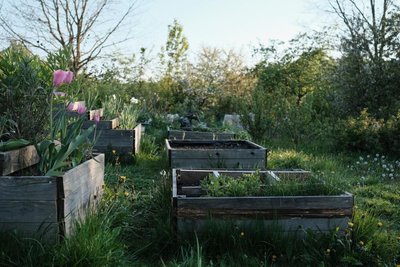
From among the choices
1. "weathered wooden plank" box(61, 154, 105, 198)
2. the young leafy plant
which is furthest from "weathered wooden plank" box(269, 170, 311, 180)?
the young leafy plant

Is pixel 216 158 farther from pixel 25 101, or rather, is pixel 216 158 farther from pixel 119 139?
pixel 25 101

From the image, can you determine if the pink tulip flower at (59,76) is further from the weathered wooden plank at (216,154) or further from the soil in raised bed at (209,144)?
the soil in raised bed at (209,144)

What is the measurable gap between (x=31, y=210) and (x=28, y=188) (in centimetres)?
13

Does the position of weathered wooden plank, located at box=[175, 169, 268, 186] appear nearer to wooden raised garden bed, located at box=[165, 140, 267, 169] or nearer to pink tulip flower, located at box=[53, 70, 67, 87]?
wooden raised garden bed, located at box=[165, 140, 267, 169]

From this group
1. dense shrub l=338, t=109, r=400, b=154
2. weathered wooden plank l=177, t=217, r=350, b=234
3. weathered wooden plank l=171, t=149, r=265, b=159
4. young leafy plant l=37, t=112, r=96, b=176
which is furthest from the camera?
dense shrub l=338, t=109, r=400, b=154

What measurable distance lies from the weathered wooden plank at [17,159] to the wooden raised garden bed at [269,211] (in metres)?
1.02

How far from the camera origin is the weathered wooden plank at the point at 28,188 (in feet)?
8.19

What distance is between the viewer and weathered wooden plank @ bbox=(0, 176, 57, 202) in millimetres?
2496

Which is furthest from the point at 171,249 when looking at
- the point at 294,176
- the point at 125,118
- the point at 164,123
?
the point at 164,123

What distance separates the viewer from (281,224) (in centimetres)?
304

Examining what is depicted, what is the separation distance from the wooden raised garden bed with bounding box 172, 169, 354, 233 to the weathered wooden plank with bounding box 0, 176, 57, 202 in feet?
2.80

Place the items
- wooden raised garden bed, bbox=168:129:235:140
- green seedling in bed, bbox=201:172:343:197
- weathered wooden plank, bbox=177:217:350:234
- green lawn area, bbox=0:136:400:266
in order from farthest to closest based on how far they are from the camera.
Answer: wooden raised garden bed, bbox=168:129:235:140 → green seedling in bed, bbox=201:172:343:197 → weathered wooden plank, bbox=177:217:350:234 → green lawn area, bbox=0:136:400:266

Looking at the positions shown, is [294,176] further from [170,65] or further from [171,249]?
[170,65]

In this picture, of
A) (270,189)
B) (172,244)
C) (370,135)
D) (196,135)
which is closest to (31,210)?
(172,244)
